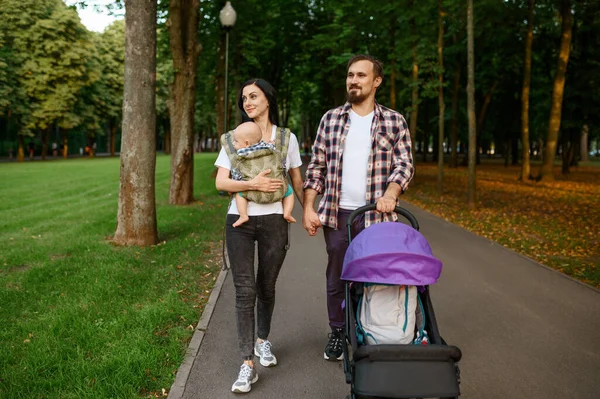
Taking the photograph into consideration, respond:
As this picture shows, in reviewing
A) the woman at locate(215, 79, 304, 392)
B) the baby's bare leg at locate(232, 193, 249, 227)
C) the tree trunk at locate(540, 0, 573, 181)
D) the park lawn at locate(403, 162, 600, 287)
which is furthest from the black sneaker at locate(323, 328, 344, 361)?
A: the tree trunk at locate(540, 0, 573, 181)

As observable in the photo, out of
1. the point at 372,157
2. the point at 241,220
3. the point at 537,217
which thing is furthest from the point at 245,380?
the point at 537,217

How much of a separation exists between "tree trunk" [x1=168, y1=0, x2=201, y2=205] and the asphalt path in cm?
668

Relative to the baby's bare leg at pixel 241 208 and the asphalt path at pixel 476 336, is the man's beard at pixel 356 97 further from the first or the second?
the asphalt path at pixel 476 336

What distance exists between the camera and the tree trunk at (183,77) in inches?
514

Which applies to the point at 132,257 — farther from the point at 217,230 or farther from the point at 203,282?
the point at 217,230

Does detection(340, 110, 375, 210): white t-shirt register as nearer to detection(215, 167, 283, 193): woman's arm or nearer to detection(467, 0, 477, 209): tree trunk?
detection(215, 167, 283, 193): woman's arm

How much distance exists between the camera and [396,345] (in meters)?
2.49

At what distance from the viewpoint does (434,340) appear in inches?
109

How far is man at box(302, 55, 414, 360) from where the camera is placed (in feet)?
11.8

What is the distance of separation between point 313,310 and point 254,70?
88.6 feet

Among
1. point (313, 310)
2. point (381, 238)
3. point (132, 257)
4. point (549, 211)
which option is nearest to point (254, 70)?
point (549, 211)

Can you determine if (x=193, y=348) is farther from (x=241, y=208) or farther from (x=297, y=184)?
(x=297, y=184)

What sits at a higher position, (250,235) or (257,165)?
(257,165)

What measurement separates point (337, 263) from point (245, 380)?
1.11 m
